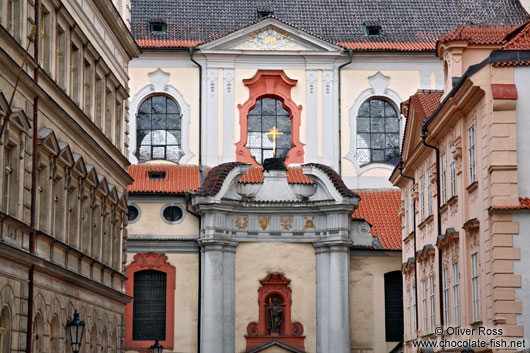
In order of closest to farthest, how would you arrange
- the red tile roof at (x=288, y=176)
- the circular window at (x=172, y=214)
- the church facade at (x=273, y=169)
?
the church facade at (x=273, y=169) < the circular window at (x=172, y=214) < the red tile roof at (x=288, y=176)

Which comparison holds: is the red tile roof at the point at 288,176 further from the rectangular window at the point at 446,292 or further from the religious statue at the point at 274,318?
the rectangular window at the point at 446,292

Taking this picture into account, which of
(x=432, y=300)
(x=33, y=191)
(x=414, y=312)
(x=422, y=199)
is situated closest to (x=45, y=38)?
(x=33, y=191)

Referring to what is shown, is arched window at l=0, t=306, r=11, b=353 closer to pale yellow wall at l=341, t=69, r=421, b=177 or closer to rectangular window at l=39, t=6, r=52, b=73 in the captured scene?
rectangular window at l=39, t=6, r=52, b=73

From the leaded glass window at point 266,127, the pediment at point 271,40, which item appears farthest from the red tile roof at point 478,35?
the leaded glass window at point 266,127

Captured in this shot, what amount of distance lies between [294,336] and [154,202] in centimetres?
712

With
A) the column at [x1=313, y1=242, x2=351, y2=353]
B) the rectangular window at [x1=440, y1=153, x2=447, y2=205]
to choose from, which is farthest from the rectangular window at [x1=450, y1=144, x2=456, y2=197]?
the column at [x1=313, y1=242, x2=351, y2=353]

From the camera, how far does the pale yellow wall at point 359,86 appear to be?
46125mm

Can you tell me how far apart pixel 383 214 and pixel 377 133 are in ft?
13.5

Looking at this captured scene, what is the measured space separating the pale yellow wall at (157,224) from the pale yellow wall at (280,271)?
78.2 inches

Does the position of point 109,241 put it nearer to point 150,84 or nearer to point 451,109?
point 451,109

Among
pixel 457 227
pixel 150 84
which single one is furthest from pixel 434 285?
pixel 150 84

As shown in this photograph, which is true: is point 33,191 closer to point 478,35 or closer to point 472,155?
point 472,155

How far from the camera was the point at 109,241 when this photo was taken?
99.1 ft

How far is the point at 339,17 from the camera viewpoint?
Answer: 4853 centimetres
